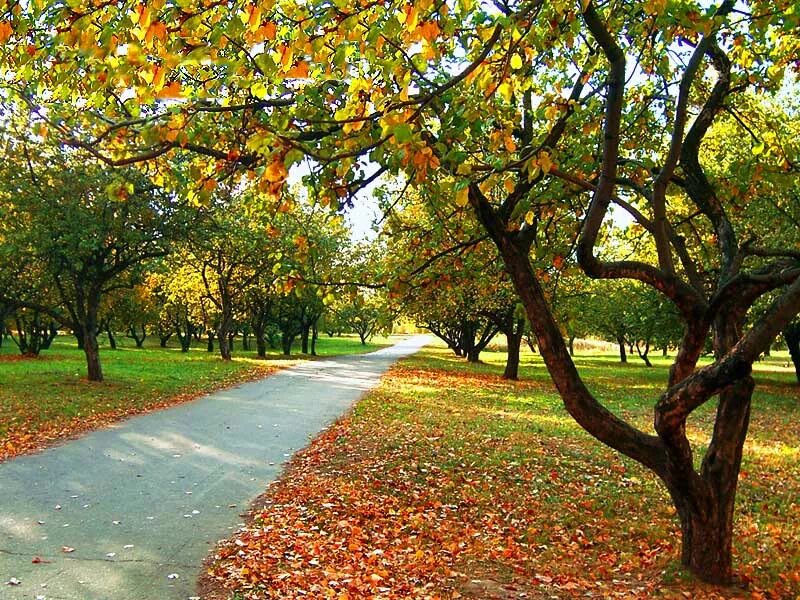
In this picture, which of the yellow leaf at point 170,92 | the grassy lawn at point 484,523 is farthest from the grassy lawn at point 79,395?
the yellow leaf at point 170,92

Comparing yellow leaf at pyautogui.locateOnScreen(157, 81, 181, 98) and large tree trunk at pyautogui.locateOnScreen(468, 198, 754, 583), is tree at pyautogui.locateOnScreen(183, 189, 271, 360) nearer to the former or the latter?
large tree trunk at pyautogui.locateOnScreen(468, 198, 754, 583)

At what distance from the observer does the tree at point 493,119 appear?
331 centimetres

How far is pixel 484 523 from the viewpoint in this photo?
6.85m

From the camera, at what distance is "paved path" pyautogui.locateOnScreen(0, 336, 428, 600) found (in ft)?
15.7

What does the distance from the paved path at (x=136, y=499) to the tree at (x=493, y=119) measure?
319 centimetres

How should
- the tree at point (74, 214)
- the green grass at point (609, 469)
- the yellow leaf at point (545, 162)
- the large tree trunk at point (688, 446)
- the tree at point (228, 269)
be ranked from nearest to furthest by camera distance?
the yellow leaf at point (545, 162) → the large tree trunk at point (688, 446) → the green grass at point (609, 469) → the tree at point (74, 214) → the tree at point (228, 269)

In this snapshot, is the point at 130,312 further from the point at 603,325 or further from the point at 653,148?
the point at 653,148

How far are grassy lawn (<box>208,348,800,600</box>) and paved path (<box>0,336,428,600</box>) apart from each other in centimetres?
42

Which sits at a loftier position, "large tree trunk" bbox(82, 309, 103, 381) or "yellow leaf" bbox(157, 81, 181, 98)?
"yellow leaf" bbox(157, 81, 181, 98)

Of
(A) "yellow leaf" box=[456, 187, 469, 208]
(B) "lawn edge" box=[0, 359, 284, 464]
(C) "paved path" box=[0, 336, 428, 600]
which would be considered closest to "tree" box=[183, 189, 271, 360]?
(B) "lawn edge" box=[0, 359, 284, 464]

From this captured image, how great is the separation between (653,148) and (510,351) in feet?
62.5

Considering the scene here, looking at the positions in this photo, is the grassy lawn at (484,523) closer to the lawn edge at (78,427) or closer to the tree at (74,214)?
the lawn edge at (78,427)

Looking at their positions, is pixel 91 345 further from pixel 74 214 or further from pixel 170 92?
pixel 170 92

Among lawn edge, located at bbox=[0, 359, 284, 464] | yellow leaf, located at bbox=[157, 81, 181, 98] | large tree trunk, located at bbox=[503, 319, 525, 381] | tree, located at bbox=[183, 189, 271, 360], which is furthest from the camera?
tree, located at bbox=[183, 189, 271, 360]
